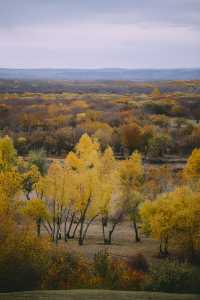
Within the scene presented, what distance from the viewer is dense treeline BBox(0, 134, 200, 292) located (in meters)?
36.5

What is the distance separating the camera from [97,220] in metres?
69.2

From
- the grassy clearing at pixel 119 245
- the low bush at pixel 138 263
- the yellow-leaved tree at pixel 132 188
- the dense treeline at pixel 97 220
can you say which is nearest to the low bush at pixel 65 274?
the dense treeline at pixel 97 220

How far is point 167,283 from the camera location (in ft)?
122

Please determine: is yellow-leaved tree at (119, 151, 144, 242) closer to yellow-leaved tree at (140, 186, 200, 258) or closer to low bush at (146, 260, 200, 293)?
yellow-leaved tree at (140, 186, 200, 258)

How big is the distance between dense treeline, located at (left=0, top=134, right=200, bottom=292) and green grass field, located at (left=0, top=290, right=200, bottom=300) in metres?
2.48

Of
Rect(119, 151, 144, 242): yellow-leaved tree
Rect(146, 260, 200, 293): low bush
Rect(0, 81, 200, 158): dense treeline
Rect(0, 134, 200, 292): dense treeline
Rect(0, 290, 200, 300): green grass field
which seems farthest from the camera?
Rect(0, 81, 200, 158): dense treeline

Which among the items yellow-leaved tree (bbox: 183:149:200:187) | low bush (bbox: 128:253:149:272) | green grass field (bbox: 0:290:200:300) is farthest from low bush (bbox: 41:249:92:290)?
yellow-leaved tree (bbox: 183:149:200:187)

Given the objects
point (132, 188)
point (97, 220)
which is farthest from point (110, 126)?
point (132, 188)

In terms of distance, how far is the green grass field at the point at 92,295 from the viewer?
32000 mm

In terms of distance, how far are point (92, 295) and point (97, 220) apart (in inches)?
1412

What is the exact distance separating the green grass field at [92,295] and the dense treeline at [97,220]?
8.14ft

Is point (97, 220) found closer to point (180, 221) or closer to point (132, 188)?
point (132, 188)

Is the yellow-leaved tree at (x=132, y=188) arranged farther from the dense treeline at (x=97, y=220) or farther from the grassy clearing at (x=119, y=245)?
the grassy clearing at (x=119, y=245)

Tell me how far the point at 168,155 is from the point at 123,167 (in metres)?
51.3
